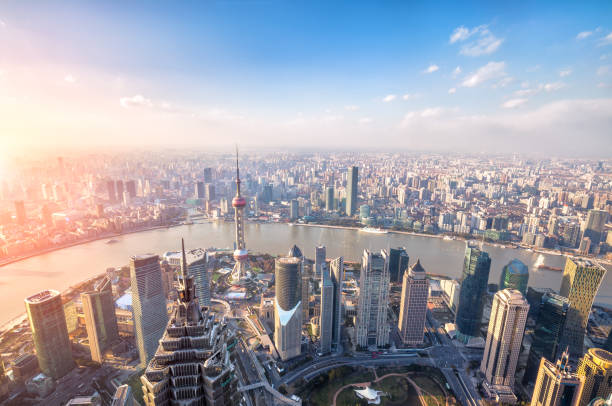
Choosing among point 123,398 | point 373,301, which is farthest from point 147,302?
point 373,301

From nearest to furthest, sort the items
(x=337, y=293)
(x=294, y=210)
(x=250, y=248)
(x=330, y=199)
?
(x=337, y=293) < (x=250, y=248) < (x=294, y=210) < (x=330, y=199)

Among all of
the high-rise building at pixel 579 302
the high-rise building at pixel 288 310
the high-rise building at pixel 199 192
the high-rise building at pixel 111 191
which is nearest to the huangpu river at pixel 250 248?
the high-rise building at pixel 579 302

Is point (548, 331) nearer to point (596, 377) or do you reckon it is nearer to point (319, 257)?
point (596, 377)

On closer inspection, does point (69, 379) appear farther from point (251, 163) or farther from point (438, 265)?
point (251, 163)

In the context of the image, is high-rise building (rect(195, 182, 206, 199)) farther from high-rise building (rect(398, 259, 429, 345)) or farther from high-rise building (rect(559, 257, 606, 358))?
high-rise building (rect(559, 257, 606, 358))

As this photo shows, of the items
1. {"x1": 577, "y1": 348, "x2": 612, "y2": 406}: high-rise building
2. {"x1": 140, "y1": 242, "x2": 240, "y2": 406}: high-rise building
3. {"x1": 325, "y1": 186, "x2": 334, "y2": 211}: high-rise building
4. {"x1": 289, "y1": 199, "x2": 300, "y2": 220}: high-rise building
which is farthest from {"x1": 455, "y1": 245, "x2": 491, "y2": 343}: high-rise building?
{"x1": 325, "y1": 186, "x2": 334, "y2": 211}: high-rise building

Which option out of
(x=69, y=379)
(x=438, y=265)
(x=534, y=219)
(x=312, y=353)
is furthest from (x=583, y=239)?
(x=69, y=379)
